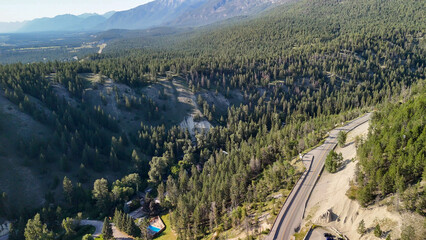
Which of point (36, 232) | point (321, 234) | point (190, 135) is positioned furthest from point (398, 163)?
point (190, 135)

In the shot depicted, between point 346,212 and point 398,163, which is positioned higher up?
point 398,163

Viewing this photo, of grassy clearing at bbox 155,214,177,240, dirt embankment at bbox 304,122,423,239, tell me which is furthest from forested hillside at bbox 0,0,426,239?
grassy clearing at bbox 155,214,177,240

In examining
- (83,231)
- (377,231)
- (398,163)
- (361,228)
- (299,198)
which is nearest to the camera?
(377,231)

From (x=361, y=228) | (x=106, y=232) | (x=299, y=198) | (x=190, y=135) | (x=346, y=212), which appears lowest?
(x=106, y=232)

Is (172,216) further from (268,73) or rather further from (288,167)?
(268,73)

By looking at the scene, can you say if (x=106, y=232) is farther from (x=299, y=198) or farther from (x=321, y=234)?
(x=321, y=234)

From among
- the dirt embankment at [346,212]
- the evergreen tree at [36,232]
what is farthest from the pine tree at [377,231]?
the evergreen tree at [36,232]

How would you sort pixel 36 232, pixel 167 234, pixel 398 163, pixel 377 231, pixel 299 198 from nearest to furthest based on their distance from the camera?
1. pixel 377 231
2. pixel 398 163
3. pixel 299 198
4. pixel 36 232
5. pixel 167 234

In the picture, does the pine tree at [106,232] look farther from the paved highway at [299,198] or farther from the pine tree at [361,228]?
the pine tree at [361,228]
